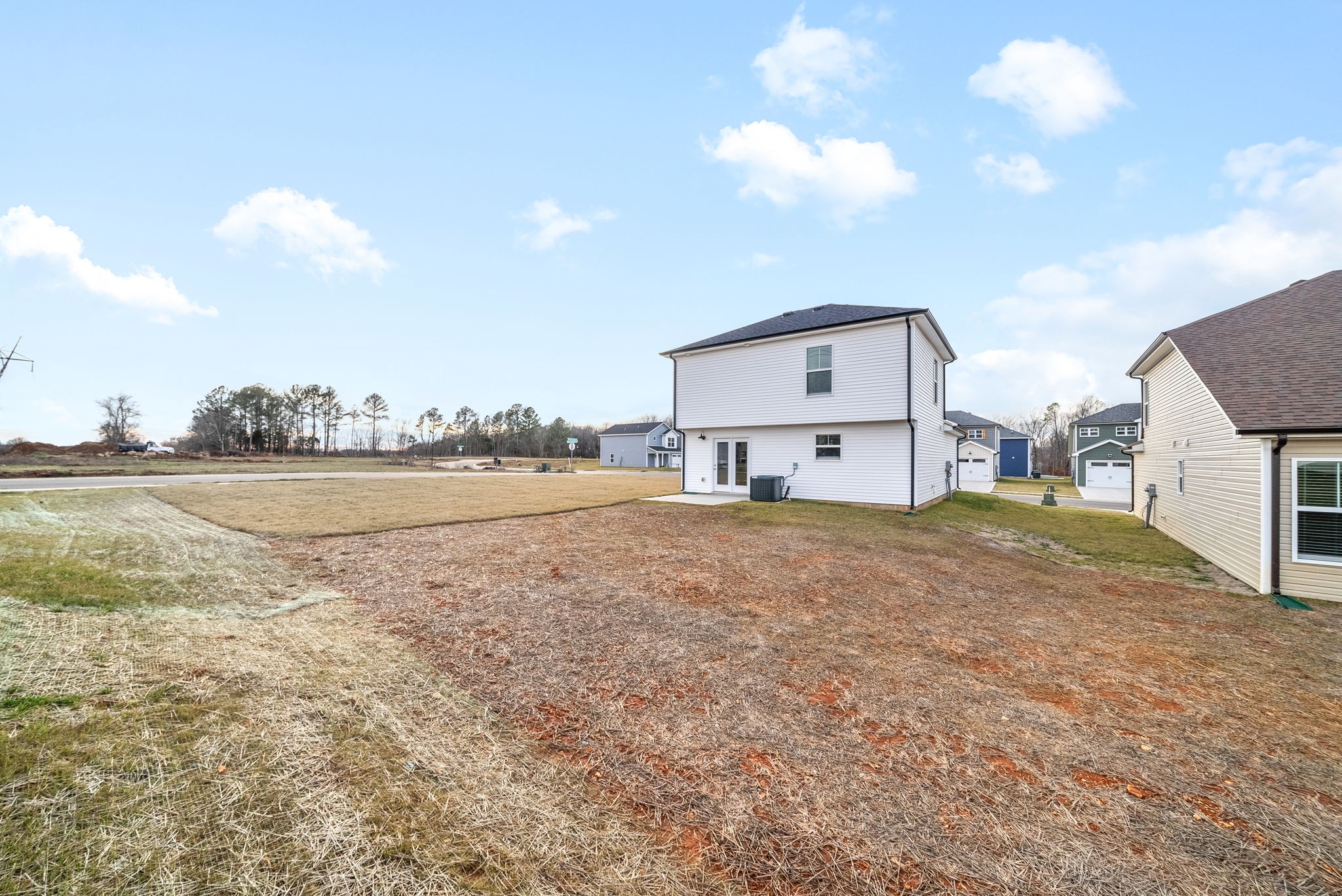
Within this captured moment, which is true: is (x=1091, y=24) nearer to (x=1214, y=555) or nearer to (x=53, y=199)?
(x=1214, y=555)

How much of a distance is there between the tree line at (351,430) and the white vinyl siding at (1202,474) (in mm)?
56420

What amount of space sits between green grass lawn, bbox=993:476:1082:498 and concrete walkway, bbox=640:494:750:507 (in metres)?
16.1

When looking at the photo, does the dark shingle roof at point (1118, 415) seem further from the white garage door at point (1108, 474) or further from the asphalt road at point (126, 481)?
the asphalt road at point (126, 481)

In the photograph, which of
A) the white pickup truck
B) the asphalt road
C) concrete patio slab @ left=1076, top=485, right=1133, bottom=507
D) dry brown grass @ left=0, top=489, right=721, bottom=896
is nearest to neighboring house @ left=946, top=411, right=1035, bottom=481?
concrete patio slab @ left=1076, top=485, right=1133, bottom=507

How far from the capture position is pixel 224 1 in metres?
10.4

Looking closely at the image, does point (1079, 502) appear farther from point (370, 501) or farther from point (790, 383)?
point (370, 501)

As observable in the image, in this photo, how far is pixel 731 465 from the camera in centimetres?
1802

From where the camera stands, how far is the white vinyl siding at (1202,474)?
8.11 meters

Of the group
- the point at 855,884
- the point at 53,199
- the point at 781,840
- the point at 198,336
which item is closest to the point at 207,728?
the point at 781,840

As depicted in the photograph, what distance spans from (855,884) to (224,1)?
58.3 ft

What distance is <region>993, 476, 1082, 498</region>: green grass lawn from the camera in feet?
86.6

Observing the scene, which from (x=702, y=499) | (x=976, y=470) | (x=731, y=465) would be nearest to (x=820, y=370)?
(x=731, y=465)

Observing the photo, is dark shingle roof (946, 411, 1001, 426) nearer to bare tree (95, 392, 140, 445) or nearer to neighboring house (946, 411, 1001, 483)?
neighboring house (946, 411, 1001, 483)

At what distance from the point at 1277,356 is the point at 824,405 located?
9239 millimetres
